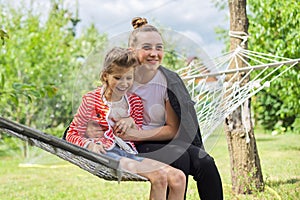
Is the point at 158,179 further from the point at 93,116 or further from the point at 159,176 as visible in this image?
the point at 93,116

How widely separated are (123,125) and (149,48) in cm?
29

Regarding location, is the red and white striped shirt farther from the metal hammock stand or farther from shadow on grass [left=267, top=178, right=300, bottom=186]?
shadow on grass [left=267, top=178, right=300, bottom=186]

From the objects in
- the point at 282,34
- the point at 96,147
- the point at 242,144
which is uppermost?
the point at 282,34

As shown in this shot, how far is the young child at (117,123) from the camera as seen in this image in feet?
5.60

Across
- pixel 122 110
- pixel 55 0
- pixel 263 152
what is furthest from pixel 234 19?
pixel 55 0

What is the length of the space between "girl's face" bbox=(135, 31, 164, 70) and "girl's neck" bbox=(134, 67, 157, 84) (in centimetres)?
2

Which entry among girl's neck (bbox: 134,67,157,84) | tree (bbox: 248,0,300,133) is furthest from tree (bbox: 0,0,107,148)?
girl's neck (bbox: 134,67,157,84)

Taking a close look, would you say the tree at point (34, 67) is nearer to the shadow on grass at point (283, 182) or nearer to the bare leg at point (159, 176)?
the shadow on grass at point (283, 182)

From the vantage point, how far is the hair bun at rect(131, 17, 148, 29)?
6.44 ft

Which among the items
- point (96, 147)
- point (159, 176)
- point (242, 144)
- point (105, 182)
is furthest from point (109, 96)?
point (105, 182)

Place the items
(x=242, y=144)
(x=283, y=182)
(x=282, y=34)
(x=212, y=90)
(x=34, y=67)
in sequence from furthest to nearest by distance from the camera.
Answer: (x=34, y=67) → (x=282, y=34) → (x=283, y=182) → (x=242, y=144) → (x=212, y=90)

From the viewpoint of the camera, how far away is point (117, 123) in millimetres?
1759

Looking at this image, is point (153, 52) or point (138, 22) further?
point (138, 22)

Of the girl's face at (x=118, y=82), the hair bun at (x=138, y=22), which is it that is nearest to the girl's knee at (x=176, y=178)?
the girl's face at (x=118, y=82)
